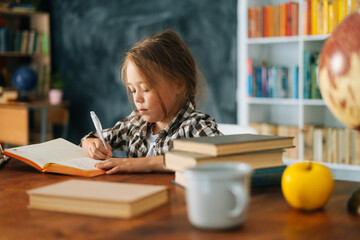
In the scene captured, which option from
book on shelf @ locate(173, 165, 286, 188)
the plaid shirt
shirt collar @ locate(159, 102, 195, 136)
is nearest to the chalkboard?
the plaid shirt

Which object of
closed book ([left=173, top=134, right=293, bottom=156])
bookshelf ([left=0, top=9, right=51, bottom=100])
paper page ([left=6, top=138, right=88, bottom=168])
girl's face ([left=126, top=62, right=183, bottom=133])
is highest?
bookshelf ([left=0, top=9, right=51, bottom=100])

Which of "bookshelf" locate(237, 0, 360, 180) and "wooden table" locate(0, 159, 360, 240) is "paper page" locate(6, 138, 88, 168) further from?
"bookshelf" locate(237, 0, 360, 180)

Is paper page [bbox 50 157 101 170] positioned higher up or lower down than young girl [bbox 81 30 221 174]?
lower down

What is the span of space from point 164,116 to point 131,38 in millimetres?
2610

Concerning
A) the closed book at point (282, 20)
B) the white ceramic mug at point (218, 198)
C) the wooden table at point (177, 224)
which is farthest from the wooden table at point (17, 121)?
the white ceramic mug at point (218, 198)

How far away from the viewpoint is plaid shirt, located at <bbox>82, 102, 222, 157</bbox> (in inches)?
57.9

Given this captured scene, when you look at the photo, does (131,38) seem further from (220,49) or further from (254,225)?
(254,225)

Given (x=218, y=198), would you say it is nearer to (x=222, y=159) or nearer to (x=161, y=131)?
(x=222, y=159)

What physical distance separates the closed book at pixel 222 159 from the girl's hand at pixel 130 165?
23 centimetres

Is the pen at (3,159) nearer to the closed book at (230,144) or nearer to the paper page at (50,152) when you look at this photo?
the paper page at (50,152)

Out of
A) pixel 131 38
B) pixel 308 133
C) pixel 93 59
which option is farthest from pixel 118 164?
pixel 93 59

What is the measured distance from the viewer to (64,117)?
445cm

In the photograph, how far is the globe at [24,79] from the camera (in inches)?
167

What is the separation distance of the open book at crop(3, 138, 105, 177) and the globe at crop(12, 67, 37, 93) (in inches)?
121
